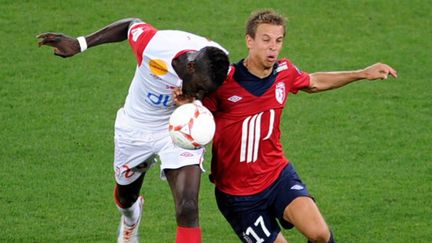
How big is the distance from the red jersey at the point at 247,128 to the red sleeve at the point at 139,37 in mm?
1026

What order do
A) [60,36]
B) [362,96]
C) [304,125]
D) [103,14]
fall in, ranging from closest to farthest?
[60,36] < [304,125] < [362,96] < [103,14]

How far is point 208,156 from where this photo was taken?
1512 cm

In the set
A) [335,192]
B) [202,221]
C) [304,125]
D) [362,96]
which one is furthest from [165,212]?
[362,96]

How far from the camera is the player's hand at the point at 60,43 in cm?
1111

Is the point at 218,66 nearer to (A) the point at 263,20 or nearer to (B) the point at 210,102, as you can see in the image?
(B) the point at 210,102

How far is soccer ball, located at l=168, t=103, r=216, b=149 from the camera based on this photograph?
9.99 meters

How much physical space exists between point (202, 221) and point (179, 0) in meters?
8.14

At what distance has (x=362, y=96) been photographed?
17.2 metres

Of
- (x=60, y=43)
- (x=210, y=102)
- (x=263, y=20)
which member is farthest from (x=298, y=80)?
(x=60, y=43)

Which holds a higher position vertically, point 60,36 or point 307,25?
point 60,36

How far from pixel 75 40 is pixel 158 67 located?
0.88m

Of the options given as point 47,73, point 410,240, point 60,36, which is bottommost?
point 47,73

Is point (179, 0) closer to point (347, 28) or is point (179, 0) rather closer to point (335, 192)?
point (347, 28)

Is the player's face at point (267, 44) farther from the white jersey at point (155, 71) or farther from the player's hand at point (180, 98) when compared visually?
the player's hand at point (180, 98)
